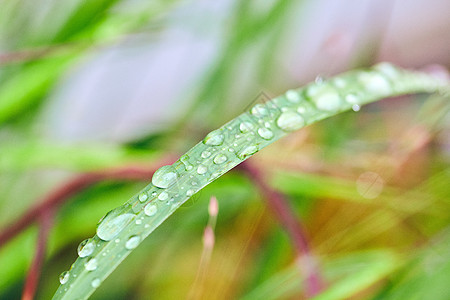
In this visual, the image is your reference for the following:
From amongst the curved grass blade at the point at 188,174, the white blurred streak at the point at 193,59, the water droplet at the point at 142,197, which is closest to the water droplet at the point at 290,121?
the curved grass blade at the point at 188,174

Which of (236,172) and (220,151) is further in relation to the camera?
(236,172)

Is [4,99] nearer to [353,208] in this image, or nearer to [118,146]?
[118,146]

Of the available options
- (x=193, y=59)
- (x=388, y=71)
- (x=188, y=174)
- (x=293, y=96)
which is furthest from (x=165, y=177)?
(x=193, y=59)

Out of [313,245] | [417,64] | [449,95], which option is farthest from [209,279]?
[417,64]

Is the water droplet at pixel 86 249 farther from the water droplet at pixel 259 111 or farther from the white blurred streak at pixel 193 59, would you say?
the white blurred streak at pixel 193 59

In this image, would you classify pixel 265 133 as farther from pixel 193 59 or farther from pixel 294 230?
pixel 193 59

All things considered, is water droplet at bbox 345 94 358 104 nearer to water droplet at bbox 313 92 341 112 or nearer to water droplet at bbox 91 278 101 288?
water droplet at bbox 313 92 341 112

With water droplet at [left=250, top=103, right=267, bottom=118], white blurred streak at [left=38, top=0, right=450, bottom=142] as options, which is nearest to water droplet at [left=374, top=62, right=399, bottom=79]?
water droplet at [left=250, top=103, right=267, bottom=118]

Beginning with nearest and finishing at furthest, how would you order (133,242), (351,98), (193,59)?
(133,242)
(351,98)
(193,59)
